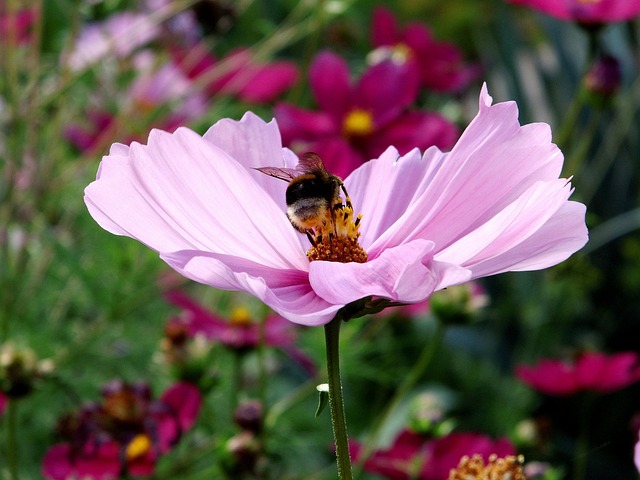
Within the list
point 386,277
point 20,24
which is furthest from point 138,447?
point 20,24

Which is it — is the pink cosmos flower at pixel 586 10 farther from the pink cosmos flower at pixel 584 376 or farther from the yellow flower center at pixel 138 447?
the yellow flower center at pixel 138 447

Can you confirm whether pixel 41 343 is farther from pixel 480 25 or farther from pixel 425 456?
pixel 480 25

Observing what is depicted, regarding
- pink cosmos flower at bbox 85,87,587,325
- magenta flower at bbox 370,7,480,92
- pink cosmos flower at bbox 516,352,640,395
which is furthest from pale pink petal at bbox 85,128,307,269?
magenta flower at bbox 370,7,480,92

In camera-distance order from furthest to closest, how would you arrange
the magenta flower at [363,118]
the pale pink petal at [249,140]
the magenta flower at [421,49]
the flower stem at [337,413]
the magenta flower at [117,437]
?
the magenta flower at [421,49]
the magenta flower at [363,118]
the magenta flower at [117,437]
the pale pink petal at [249,140]
the flower stem at [337,413]

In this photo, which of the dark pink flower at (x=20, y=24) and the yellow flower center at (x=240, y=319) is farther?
the dark pink flower at (x=20, y=24)

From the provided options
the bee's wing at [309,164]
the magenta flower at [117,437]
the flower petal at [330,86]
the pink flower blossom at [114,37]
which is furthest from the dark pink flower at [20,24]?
the bee's wing at [309,164]

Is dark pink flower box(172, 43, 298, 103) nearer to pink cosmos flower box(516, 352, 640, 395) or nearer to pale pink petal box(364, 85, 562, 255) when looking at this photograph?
pink cosmos flower box(516, 352, 640, 395)

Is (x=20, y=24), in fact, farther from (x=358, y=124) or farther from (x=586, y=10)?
(x=586, y=10)
